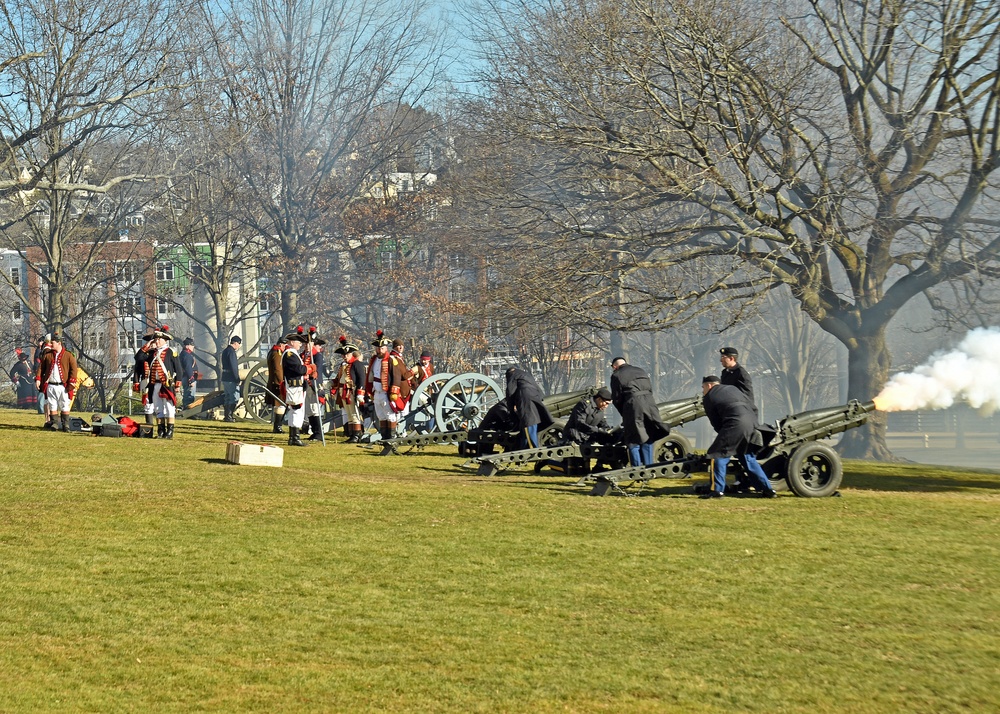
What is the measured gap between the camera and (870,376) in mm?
24000

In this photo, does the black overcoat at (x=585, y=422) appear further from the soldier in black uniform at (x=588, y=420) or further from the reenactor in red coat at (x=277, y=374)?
the reenactor in red coat at (x=277, y=374)

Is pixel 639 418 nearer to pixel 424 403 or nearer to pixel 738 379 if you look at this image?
pixel 738 379

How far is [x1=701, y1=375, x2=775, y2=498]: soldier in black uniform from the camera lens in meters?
12.9

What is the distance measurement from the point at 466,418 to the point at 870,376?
29.7ft

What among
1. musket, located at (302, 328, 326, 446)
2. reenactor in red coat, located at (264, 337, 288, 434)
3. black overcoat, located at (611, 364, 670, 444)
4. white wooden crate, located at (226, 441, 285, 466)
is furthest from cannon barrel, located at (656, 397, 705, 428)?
reenactor in red coat, located at (264, 337, 288, 434)

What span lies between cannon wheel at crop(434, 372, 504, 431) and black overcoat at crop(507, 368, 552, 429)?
2520mm

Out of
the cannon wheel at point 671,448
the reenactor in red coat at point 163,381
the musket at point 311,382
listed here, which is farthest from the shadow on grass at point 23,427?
the cannon wheel at point 671,448

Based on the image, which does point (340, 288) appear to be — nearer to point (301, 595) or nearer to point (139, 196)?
point (139, 196)

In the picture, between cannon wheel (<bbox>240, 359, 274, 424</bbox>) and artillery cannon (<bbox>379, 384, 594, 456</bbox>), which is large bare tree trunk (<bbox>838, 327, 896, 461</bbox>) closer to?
artillery cannon (<bbox>379, 384, 594, 456</bbox>)

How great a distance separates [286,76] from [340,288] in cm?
731

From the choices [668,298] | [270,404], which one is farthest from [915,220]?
[270,404]

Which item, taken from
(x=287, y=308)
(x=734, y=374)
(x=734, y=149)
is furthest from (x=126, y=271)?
(x=734, y=374)

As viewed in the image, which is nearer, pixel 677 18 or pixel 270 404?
pixel 677 18

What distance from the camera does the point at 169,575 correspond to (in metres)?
8.70
